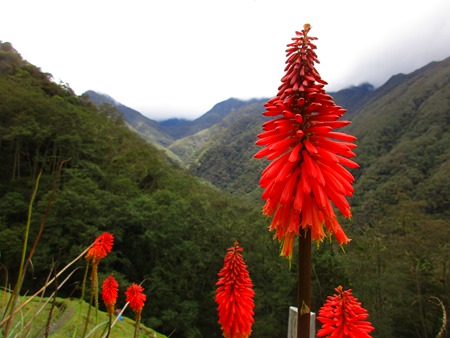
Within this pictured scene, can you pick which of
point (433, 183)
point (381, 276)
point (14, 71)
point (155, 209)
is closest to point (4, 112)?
point (155, 209)

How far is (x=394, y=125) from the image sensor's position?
14450cm

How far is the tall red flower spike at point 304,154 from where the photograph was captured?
2.44m

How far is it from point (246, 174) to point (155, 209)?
137 meters

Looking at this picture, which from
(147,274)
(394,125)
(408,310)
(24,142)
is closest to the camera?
(408,310)

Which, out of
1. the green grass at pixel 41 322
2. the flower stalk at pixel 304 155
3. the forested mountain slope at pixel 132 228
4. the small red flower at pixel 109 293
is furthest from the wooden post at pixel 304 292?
the forested mountain slope at pixel 132 228

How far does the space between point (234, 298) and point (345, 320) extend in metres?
1.51

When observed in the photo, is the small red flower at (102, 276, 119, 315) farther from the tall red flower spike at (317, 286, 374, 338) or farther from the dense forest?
the dense forest

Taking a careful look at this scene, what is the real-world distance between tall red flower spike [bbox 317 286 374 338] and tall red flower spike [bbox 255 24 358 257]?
4.48 ft

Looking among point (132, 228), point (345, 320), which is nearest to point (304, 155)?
Answer: point (345, 320)

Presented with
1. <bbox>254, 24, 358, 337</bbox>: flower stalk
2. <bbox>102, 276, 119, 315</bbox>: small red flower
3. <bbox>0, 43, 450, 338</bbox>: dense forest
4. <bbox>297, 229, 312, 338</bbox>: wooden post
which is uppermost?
<bbox>254, 24, 358, 337</bbox>: flower stalk

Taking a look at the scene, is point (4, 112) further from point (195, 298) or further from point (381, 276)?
point (381, 276)

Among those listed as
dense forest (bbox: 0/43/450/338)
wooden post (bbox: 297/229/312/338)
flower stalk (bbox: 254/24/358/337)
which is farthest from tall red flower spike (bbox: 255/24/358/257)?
dense forest (bbox: 0/43/450/338)

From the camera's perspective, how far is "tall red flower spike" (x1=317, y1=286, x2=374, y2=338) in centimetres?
339

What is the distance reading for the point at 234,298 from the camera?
435 cm
